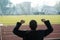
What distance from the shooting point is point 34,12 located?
419cm

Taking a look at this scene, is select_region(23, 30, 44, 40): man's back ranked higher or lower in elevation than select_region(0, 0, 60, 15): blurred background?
higher

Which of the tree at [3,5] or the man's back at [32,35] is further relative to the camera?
the tree at [3,5]

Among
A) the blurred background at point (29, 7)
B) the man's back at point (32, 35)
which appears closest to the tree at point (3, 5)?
Result: the blurred background at point (29, 7)

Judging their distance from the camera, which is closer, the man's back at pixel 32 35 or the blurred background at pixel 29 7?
the man's back at pixel 32 35

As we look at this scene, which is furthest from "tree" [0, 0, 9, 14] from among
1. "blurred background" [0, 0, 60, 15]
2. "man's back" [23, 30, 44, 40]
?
"man's back" [23, 30, 44, 40]

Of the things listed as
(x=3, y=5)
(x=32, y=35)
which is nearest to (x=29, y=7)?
(x=3, y=5)

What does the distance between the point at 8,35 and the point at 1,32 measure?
19 cm

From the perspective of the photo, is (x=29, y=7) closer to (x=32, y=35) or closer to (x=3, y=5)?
(x=3, y=5)

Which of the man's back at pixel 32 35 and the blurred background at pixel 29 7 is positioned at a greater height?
the man's back at pixel 32 35

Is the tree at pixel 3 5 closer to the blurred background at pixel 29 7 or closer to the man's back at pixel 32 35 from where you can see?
the blurred background at pixel 29 7

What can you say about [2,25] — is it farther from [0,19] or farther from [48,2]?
[48,2]

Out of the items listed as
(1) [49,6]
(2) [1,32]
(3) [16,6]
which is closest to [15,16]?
(3) [16,6]

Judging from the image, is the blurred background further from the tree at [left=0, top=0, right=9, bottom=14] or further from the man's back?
the man's back

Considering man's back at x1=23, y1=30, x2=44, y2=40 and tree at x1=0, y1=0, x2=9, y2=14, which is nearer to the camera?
man's back at x1=23, y1=30, x2=44, y2=40
